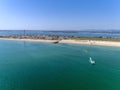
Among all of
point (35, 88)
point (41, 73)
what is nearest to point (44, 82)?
point (35, 88)

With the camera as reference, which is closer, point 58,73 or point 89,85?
point 89,85

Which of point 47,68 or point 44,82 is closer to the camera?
point 44,82

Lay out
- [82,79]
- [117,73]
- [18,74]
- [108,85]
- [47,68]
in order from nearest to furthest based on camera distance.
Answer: [108,85]
[82,79]
[18,74]
[117,73]
[47,68]

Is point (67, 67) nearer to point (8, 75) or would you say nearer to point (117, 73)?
point (117, 73)

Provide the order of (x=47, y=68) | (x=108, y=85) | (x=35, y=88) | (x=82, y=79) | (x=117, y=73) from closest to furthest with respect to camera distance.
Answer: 1. (x=35, y=88)
2. (x=108, y=85)
3. (x=82, y=79)
4. (x=117, y=73)
5. (x=47, y=68)

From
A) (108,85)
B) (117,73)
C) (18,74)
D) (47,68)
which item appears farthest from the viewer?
(47,68)

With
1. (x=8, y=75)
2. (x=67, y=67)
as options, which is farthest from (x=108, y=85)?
(x=8, y=75)

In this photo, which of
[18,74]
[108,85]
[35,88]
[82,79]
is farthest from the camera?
[18,74]

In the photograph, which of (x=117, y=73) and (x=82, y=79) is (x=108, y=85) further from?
(x=117, y=73)
